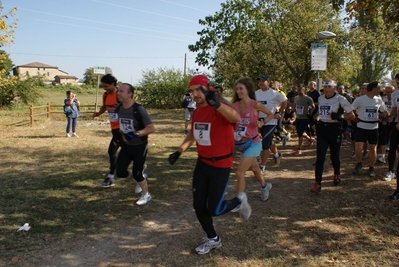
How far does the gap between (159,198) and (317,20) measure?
14.6 metres

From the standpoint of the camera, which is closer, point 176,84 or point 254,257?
point 254,257

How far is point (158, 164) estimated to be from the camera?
8.48 meters

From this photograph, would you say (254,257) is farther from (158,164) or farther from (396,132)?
(158,164)

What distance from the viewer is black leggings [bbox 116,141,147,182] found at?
5309 millimetres

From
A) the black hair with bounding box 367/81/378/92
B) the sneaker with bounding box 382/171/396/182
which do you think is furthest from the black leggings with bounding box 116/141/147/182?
the sneaker with bounding box 382/171/396/182

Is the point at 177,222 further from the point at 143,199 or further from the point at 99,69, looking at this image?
the point at 99,69

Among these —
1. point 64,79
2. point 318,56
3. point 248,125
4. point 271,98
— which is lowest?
point 248,125

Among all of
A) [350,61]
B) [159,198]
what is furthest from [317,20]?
[159,198]

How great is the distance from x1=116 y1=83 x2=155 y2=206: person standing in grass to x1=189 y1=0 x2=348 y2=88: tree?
1402 centimetres

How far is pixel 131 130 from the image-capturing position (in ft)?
17.1

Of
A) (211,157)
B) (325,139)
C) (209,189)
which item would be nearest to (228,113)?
(211,157)

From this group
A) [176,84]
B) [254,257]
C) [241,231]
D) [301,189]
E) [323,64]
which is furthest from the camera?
[176,84]

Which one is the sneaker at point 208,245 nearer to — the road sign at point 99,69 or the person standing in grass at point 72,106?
the person standing in grass at point 72,106

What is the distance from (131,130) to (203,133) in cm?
190
